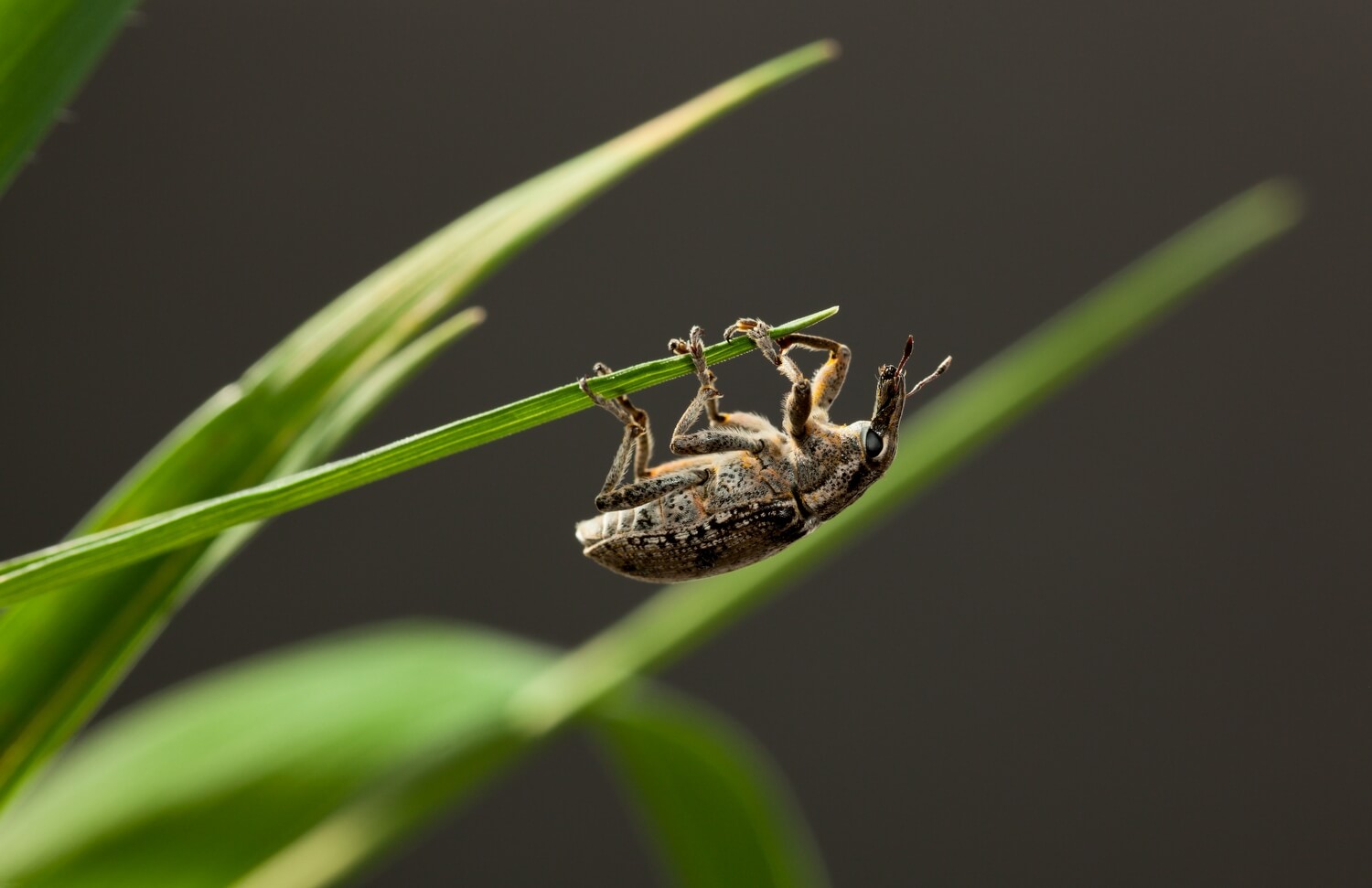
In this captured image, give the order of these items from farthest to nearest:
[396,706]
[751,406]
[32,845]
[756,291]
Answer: [756,291]
[751,406]
[396,706]
[32,845]

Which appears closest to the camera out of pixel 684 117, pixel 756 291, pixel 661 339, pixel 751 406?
pixel 684 117

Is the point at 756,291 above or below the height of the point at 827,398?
above

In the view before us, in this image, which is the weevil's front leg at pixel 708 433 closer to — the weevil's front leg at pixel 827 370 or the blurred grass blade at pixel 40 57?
the weevil's front leg at pixel 827 370

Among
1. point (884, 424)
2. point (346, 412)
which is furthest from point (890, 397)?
point (346, 412)

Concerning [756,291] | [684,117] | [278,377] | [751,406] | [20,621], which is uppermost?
[756,291]

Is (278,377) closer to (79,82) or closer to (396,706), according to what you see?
(79,82)

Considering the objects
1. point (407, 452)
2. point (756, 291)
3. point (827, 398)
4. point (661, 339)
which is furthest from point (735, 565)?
point (661, 339)
